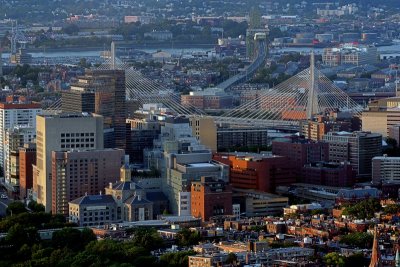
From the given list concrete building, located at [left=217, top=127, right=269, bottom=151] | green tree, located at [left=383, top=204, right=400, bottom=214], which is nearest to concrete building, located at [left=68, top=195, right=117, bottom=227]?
green tree, located at [left=383, top=204, right=400, bottom=214]

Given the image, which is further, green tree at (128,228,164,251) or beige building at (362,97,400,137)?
beige building at (362,97,400,137)

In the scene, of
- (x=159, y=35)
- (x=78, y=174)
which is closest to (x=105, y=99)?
(x=78, y=174)

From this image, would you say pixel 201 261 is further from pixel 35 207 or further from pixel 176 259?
pixel 35 207

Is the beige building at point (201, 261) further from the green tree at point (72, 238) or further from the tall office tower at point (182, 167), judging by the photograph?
the tall office tower at point (182, 167)

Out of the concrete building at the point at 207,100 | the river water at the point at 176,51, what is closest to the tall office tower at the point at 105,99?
the concrete building at the point at 207,100

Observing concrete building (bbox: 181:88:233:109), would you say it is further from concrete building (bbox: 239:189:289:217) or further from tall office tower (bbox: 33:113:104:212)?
concrete building (bbox: 239:189:289:217)

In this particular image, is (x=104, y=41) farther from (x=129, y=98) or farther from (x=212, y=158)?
(x=212, y=158)
